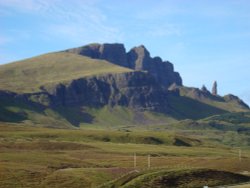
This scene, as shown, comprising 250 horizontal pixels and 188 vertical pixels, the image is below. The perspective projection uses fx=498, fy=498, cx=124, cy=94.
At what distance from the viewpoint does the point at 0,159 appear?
127750 mm

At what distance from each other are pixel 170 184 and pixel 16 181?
1157 inches

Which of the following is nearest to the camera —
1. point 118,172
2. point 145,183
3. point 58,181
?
point 145,183

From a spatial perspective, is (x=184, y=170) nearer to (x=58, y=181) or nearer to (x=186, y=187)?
(x=186, y=187)

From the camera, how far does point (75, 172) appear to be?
102 meters

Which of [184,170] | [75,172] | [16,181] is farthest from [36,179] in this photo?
[184,170]

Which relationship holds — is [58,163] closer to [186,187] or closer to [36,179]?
[36,179]

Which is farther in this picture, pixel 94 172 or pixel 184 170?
pixel 94 172

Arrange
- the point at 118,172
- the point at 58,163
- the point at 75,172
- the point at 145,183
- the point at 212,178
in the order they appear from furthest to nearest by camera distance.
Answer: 1. the point at 58,163
2. the point at 118,172
3. the point at 75,172
4. the point at 212,178
5. the point at 145,183

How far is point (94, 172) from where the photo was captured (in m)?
105

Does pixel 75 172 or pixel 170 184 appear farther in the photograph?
pixel 75 172

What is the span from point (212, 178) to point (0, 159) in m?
62.4

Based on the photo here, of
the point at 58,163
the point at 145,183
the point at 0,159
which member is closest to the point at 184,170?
the point at 145,183

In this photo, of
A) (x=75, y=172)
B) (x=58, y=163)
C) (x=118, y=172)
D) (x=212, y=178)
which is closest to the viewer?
(x=212, y=178)

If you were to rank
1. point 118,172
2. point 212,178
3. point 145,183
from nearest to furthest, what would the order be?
point 145,183 < point 212,178 < point 118,172
